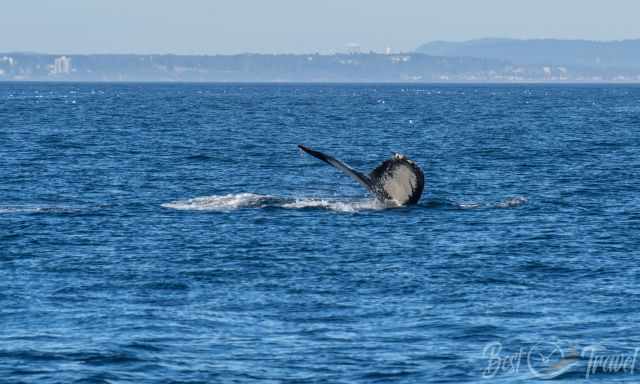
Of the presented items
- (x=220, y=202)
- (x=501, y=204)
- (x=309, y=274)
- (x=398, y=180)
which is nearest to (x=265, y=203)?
(x=220, y=202)

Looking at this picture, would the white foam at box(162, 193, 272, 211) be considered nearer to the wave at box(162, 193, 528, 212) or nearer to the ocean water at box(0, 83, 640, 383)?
the wave at box(162, 193, 528, 212)

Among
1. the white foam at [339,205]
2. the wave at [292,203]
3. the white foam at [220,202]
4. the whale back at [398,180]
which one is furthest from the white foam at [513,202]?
the white foam at [220,202]

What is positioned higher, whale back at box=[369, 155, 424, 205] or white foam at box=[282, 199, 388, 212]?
whale back at box=[369, 155, 424, 205]

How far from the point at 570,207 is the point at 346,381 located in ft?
77.3

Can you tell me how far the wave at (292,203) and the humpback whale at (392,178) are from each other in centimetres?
48

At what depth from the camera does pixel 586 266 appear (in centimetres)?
2897

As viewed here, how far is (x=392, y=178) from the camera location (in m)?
37.4

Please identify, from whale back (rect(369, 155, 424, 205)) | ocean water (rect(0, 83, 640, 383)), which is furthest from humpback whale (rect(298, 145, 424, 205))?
ocean water (rect(0, 83, 640, 383))

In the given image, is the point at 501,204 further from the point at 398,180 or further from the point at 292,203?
the point at 292,203

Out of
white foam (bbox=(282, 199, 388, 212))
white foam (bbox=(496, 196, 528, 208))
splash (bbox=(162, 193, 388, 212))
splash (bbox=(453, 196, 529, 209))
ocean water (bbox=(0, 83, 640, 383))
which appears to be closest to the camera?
ocean water (bbox=(0, 83, 640, 383))

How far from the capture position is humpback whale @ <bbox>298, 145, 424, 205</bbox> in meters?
35.2

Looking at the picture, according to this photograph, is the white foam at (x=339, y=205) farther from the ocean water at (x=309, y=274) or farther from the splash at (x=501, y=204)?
the splash at (x=501, y=204)

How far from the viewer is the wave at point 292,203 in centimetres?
3950

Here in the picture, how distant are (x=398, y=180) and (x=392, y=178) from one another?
430mm
